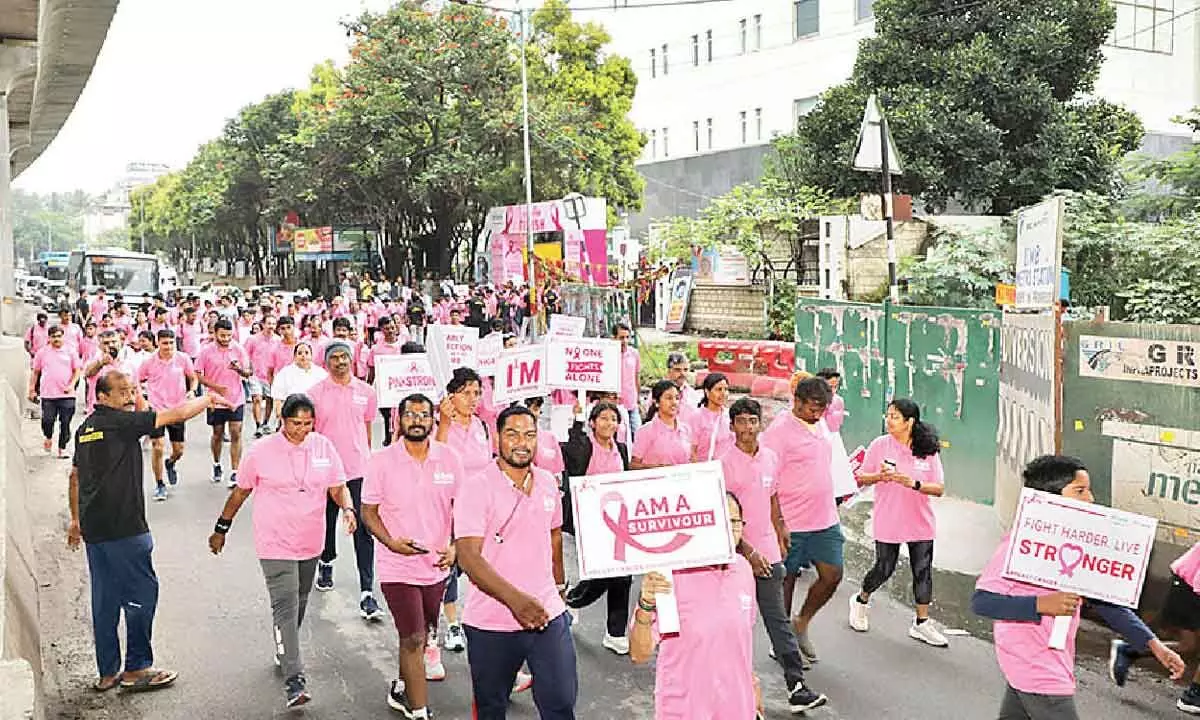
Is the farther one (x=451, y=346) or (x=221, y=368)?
(x=221, y=368)

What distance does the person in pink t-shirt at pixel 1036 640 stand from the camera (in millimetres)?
4535

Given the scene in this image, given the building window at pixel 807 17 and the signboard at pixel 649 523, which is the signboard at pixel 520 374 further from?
the building window at pixel 807 17

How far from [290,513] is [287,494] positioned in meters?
0.12

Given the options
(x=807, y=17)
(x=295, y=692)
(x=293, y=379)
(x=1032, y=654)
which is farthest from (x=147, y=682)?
(x=807, y=17)

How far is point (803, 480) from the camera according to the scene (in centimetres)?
729

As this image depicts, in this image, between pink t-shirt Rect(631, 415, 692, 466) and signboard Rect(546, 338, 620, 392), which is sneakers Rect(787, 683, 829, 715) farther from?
signboard Rect(546, 338, 620, 392)

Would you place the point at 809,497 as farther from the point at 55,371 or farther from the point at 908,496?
the point at 55,371

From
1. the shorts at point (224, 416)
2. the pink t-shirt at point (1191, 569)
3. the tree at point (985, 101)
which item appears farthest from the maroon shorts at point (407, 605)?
the tree at point (985, 101)

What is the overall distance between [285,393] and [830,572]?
6.09 meters

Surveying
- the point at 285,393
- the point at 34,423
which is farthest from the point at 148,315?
the point at 285,393

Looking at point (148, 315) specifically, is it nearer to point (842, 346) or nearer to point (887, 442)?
point (842, 346)

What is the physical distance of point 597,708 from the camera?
6.62 m

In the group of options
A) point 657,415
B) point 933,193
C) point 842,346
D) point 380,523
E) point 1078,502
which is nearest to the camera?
point 1078,502

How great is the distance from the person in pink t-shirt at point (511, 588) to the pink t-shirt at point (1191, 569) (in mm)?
3543
